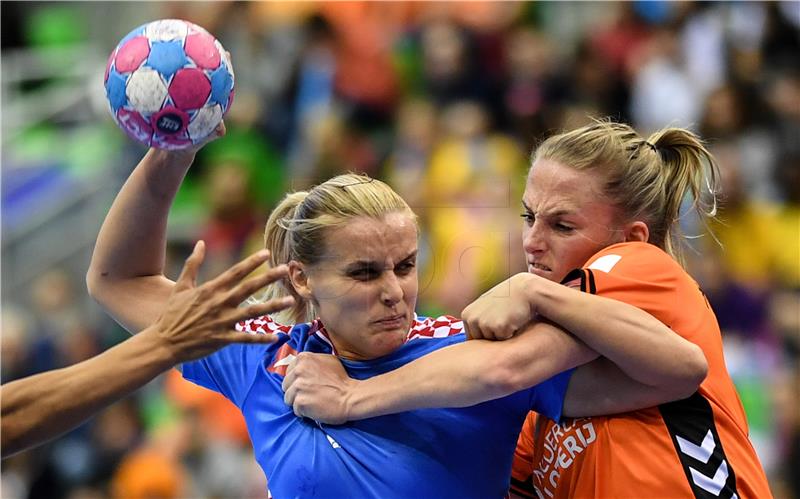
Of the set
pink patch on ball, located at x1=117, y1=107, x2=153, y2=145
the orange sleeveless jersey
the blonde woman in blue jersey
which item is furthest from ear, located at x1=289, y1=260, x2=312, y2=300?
the orange sleeveless jersey

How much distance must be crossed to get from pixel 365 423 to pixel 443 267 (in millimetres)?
1749

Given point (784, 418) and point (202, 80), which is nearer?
point (202, 80)

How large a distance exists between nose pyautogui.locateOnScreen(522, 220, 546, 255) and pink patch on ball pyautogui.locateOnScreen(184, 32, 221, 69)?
3.48 ft

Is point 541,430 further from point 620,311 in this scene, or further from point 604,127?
point 604,127

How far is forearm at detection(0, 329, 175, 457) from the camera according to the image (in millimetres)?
2754

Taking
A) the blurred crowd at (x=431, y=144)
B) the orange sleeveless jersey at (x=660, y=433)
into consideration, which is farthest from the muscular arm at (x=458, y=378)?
the blurred crowd at (x=431, y=144)

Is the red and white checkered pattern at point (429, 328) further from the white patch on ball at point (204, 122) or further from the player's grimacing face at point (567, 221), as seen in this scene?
the white patch on ball at point (204, 122)

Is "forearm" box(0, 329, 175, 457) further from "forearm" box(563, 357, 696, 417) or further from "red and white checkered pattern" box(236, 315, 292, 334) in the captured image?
"forearm" box(563, 357, 696, 417)

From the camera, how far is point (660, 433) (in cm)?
302

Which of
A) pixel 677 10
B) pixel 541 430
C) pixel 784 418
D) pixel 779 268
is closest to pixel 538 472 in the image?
pixel 541 430

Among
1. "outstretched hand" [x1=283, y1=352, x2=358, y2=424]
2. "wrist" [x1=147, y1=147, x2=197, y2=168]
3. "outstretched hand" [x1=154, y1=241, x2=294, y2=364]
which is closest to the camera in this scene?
"outstretched hand" [x1=154, y1=241, x2=294, y2=364]

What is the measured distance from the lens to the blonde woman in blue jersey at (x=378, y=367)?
9.53 feet

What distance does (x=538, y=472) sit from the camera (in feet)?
10.8

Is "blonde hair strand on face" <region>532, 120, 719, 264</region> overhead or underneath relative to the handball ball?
underneath
